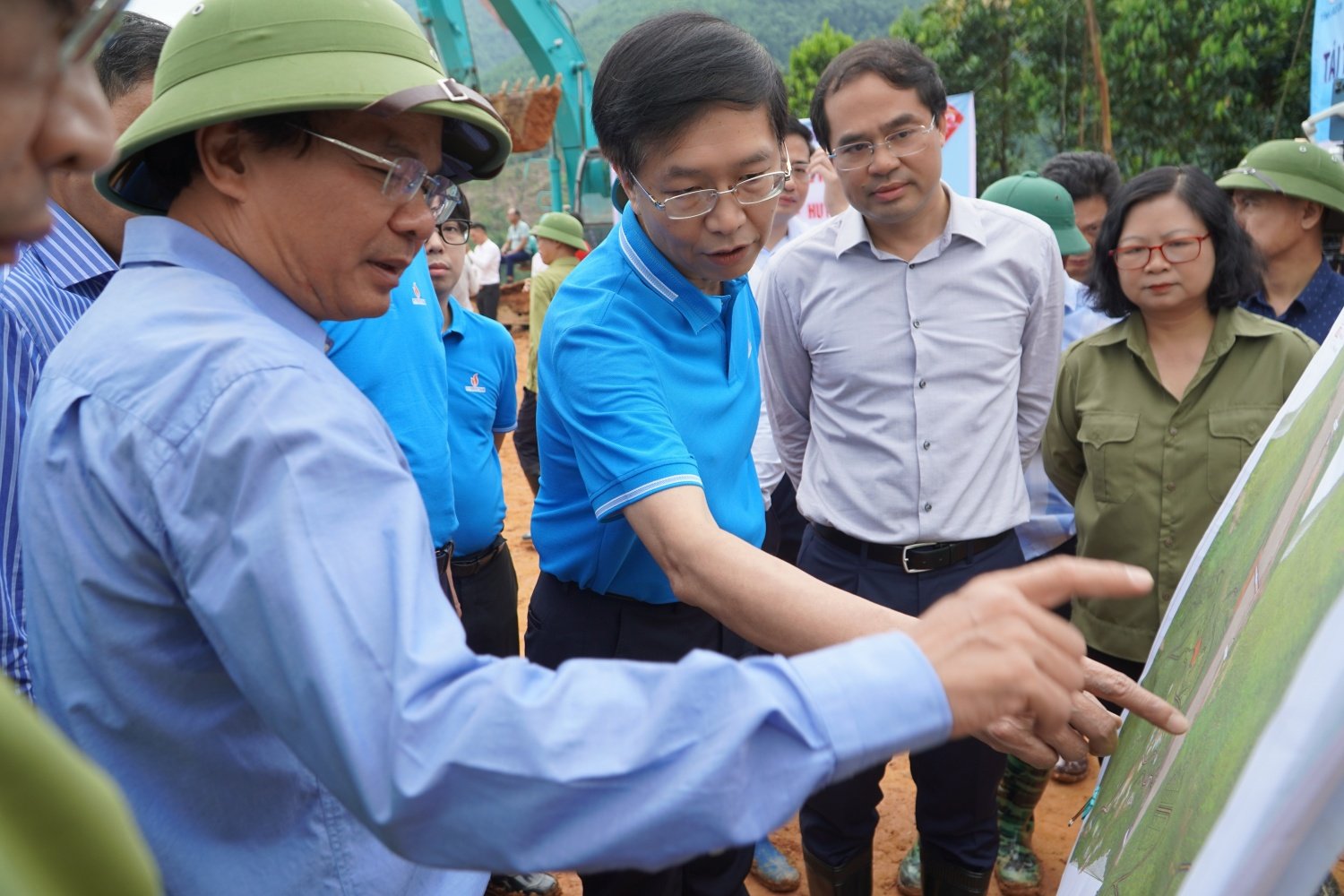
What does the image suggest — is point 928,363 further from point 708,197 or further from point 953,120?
point 953,120

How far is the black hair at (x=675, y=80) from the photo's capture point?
6.14 feet

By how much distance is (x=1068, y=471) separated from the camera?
2971 mm

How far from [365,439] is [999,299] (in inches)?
80.4

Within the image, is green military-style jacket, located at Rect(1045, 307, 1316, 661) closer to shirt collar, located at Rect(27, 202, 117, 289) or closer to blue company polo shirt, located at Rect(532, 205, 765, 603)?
blue company polo shirt, located at Rect(532, 205, 765, 603)

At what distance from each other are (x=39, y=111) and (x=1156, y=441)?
8.50 ft

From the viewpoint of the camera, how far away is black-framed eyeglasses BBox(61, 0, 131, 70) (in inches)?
26.2

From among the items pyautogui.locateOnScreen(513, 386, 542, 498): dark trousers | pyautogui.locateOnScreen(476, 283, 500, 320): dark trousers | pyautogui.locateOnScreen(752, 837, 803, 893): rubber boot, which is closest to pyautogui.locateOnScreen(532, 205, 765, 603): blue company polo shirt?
pyautogui.locateOnScreen(752, 837, 803, 893): rubber boot

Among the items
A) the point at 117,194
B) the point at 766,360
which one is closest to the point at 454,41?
the point at 766,360

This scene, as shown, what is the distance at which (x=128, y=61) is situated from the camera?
2115 millimetres

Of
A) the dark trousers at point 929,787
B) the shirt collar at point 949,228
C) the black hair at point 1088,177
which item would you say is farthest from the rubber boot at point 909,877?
the black hair at point 1088,177

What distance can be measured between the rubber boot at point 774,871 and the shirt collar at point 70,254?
2.50m

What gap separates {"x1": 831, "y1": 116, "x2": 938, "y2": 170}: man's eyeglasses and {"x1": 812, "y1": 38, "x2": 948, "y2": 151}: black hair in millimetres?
104

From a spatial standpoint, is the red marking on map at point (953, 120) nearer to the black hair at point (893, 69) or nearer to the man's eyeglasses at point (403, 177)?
the black hair at point (893, 69)

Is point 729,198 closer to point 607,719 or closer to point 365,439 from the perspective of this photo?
point 365,439
